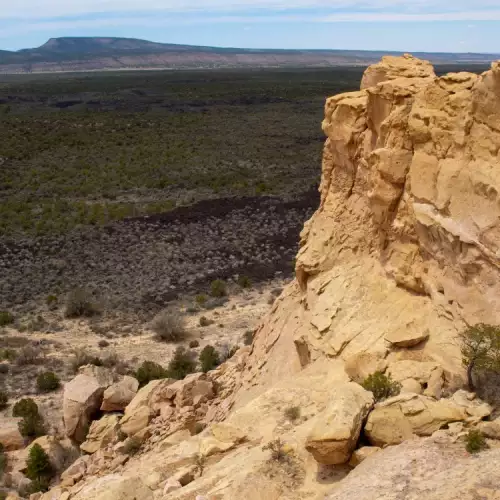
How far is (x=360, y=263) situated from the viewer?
1165 cm

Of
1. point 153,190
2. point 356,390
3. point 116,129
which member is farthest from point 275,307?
point 116,129

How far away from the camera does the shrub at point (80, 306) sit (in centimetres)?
2227

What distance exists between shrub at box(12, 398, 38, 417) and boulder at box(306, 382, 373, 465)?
1015 cm

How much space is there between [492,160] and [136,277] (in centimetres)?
1945

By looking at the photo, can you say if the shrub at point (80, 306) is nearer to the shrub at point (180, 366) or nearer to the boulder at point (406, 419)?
the shrub at point (180, 366)

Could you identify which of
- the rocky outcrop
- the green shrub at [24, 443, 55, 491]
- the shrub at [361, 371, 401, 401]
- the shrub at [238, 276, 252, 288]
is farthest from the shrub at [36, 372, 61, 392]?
the rocky outcrop

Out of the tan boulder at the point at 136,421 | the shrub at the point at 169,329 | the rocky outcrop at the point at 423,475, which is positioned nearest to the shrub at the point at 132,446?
the tan boulder at the point at 136,421

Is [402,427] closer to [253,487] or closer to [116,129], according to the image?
[253,487]

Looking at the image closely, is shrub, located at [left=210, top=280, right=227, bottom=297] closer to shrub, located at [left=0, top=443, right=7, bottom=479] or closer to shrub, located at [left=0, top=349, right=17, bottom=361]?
shrub, located at [left=0, top=349, right=17, bottom=361]

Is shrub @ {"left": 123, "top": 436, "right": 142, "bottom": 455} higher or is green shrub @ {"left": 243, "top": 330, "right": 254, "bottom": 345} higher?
shrub @ {"left": 123, "top": 436, "right": 142, "bottom": 455}

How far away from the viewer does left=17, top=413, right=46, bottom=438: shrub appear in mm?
14438

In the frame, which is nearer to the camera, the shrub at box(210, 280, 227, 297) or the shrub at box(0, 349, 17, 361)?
the shrub at box(0, 349, 17, 361)

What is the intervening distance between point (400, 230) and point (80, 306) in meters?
15.1

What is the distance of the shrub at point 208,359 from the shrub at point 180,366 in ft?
1.18
